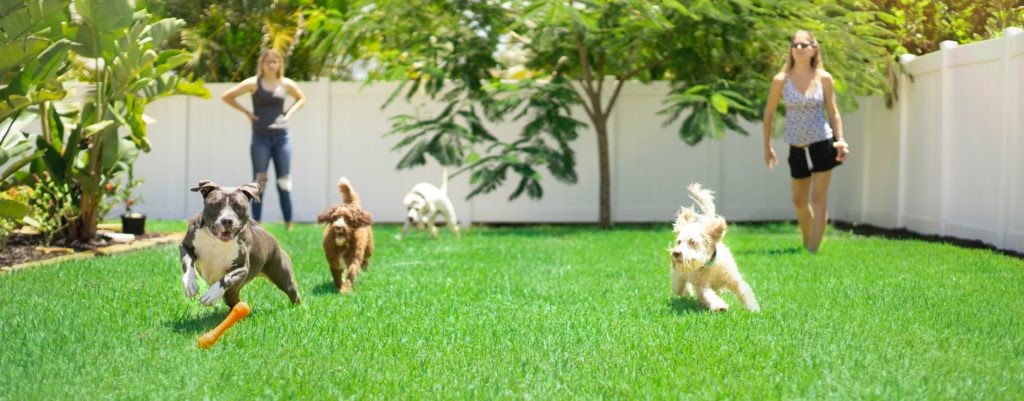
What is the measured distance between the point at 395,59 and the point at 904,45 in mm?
5740

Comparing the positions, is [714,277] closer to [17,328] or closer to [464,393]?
[464,393]

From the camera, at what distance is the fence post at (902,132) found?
11.6m

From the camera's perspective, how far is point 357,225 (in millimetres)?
7262

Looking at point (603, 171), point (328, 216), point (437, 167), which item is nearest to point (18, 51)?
point (328, 216)

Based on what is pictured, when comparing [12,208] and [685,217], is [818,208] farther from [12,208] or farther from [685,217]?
[12,208]

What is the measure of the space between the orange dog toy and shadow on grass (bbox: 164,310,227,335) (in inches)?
7.9

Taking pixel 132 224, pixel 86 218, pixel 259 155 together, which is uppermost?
pixel 259 155

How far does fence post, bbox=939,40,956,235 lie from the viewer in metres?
10.5

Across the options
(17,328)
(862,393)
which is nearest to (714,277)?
(862,393)

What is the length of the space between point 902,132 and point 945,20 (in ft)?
4.24

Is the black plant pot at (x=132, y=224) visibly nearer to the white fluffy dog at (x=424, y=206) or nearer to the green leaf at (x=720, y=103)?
the white fluffy dog at (x=424, y=206)

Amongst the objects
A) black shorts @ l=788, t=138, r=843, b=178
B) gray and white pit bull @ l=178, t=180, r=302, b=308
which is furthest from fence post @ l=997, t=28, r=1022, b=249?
gray and white pit bull @ l=178, t=180, r=302, b=308

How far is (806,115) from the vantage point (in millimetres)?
8992

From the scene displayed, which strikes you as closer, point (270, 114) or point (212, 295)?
point (212, 295)
